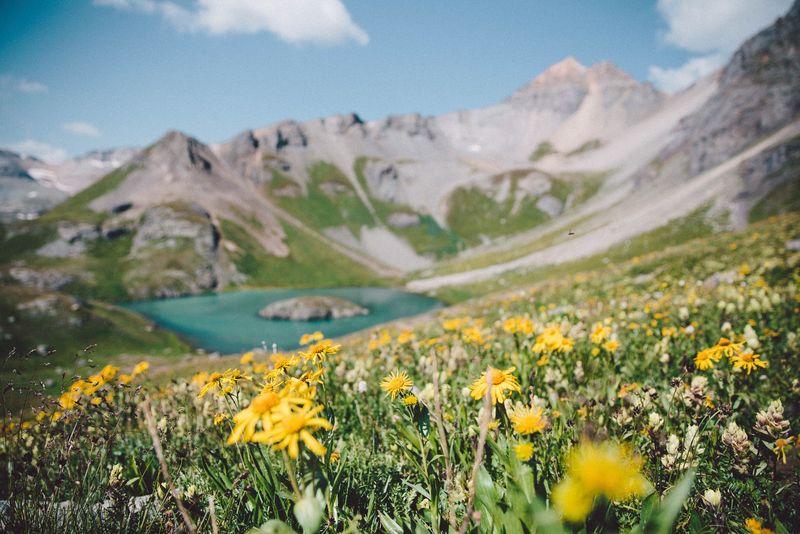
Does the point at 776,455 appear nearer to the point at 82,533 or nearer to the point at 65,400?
the point at 82,533

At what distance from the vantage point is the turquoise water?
5462 centimetres

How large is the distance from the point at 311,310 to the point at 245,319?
12706 mm

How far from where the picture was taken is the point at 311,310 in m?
71.9

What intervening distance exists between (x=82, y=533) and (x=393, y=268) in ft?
543

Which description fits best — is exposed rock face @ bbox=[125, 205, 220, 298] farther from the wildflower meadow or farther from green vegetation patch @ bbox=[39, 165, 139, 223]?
the wildflower meadow

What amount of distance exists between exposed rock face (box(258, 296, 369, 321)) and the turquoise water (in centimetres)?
175

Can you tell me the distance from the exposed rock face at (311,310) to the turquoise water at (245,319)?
68.7 inches

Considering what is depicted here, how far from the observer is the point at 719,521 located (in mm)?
2396

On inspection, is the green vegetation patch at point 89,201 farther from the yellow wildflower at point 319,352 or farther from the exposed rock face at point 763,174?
the exposed rock face at point 763,174

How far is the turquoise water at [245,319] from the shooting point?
54.6m

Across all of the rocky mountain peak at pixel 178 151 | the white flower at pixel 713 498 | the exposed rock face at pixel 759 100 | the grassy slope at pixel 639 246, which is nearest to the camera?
the white flower at pixel 713 498

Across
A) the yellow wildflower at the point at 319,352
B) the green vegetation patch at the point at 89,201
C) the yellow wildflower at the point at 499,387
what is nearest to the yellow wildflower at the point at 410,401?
the yellow wildflower at the point at 499,387

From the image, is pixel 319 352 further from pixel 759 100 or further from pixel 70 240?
pixel 70 240

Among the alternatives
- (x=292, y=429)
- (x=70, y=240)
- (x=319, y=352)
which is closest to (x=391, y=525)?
(x=292, y=429)
